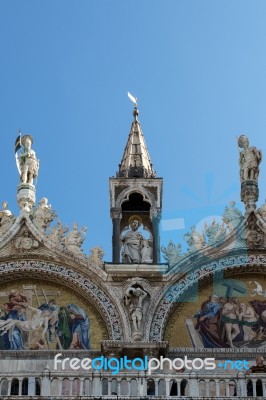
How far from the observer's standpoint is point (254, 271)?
15.2 metres

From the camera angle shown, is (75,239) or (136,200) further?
(136,200)

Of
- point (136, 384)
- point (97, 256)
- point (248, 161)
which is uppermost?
point (248, 161)

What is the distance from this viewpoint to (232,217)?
15531 mm

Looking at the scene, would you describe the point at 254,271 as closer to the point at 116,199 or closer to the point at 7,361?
the point at 116,199

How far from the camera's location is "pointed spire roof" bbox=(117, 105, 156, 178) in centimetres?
1642

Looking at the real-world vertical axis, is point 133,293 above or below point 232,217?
below

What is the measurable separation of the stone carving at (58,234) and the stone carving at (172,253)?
137 centimetres

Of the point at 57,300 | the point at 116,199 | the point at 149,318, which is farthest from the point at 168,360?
the point at 116,199

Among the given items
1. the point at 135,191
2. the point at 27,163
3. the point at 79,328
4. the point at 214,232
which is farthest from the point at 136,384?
the point at 27,163

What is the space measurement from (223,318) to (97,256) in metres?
1.89

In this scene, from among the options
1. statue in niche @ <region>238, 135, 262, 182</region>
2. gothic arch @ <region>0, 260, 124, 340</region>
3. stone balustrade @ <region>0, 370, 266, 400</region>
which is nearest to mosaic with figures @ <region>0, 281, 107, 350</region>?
gothic arch @ <region>0, 260, 124, 340</region>

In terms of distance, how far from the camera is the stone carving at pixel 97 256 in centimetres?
1511

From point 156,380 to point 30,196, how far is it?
14.8 ft

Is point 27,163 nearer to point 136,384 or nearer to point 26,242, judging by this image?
point 26,242
